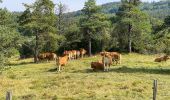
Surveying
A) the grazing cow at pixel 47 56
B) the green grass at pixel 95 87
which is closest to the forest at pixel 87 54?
the green grass at pixel 95 87

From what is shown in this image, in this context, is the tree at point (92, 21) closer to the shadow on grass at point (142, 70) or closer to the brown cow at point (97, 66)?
the brown cow at point (97, 66)

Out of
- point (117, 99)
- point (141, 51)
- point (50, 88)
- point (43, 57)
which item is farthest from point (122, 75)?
point (141, 51)

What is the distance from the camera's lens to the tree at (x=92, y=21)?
172 feet

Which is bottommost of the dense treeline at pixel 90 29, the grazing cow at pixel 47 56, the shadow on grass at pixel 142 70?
the shadow on grass at pixel 142 70

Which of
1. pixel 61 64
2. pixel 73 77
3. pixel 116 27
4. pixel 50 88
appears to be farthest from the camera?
pixel 116 27

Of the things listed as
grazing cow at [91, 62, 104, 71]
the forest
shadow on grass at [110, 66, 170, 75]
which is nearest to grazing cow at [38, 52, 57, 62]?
the forest

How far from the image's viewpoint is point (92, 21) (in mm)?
52656

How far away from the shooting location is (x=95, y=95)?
20.6 meters

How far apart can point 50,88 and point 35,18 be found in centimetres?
2582

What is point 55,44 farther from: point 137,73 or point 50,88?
point 50,88

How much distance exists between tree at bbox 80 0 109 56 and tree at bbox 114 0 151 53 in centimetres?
278

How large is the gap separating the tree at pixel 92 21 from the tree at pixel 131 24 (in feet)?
9.10

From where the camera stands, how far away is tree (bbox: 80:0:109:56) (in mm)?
52500

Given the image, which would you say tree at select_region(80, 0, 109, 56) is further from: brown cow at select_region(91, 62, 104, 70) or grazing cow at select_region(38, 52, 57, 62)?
Result: brown cow at select_region(91, 62, 104, 70)
